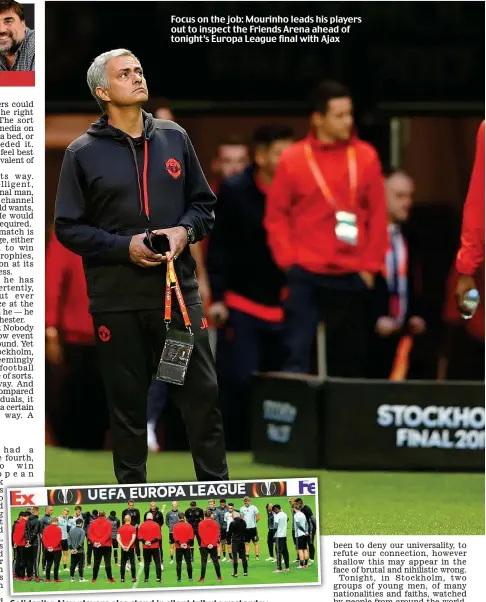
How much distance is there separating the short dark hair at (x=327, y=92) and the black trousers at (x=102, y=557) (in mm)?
3417

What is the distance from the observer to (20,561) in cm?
742

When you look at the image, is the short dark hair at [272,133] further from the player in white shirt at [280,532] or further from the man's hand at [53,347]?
the player in white shirt at [280,532]

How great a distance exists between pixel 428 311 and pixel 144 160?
3.63m

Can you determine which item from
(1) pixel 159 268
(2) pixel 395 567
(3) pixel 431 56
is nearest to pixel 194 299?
(1) pixel 159 268

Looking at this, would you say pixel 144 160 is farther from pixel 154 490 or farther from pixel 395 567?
pixel 395 567

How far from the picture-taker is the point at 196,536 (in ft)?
24.1

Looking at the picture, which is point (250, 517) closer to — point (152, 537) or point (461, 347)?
point (152, 537)

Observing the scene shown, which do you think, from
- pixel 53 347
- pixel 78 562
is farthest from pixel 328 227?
pixel 78 562

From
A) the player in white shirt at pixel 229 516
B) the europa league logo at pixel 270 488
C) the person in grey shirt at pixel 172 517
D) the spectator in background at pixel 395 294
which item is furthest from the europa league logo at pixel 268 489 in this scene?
the spectator in background at pixel 395 294

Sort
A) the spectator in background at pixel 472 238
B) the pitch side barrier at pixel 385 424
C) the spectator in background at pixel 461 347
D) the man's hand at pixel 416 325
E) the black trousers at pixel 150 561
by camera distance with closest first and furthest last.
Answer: the black trousers at pixel 150 561
the spectator in background at pixel 472 238
the pitch side barrier at pixel 385 424
the man's hand at pixel 416 325
the spectator in background at pixel 461 347

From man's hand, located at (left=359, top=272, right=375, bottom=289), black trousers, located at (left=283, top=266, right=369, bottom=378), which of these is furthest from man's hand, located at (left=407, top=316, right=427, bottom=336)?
black trousers, located at (left=283, top=266, right=369, bottom=378)

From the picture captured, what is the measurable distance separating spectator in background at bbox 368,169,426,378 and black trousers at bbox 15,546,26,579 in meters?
3.39

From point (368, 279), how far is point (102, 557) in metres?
3.19

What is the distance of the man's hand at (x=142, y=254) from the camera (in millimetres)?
7289
